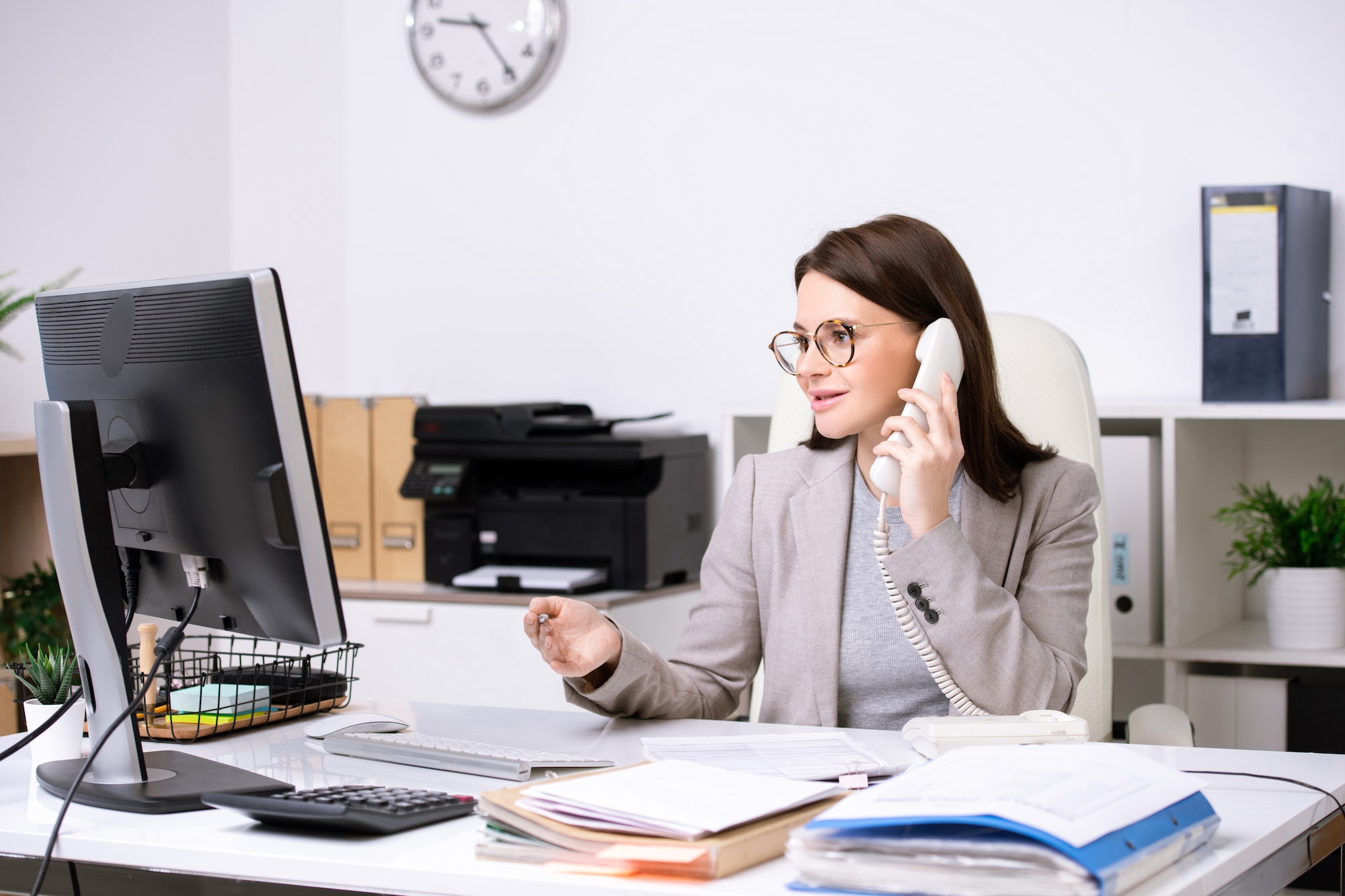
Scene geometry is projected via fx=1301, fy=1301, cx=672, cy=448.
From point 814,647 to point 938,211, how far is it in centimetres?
152

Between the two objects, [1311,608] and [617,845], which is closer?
[617,845]

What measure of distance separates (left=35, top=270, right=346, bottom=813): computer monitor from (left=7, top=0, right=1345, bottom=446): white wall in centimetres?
188

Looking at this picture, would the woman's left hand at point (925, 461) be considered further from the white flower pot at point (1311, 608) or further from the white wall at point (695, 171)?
the white wall at point (695, 171)

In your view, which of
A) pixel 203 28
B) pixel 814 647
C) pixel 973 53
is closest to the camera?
pixel 814 647

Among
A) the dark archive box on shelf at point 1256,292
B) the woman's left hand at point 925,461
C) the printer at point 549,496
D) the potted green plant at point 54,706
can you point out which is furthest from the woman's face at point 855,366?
the printer at point 549,496

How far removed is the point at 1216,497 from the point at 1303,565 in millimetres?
275

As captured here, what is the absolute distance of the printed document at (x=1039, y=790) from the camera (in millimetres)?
849

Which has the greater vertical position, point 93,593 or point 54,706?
point 93,593

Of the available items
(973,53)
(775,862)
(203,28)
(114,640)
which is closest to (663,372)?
(973,53)

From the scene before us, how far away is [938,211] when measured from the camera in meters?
2.86

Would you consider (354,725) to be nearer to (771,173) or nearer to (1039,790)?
(1039,790)

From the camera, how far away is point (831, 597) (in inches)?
64.2

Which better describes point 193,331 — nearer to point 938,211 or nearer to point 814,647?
point 814,647

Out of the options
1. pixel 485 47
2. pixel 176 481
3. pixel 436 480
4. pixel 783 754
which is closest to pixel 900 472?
pixel 783 754
